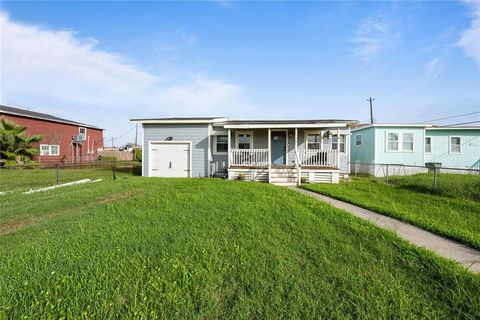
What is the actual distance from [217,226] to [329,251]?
6.40 ft

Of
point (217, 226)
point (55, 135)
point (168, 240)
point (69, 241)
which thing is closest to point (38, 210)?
point (69, 241)

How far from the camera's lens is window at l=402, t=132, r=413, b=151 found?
15.3 meters

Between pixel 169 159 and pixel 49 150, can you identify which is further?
pixel 49 150

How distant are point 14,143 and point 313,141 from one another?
67.0 ft

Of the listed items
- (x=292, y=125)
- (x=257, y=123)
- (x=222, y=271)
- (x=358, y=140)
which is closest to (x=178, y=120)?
(x=257, y=123)

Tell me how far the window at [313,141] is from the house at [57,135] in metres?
21.9

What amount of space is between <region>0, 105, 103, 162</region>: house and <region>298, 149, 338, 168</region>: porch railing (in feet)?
71.2

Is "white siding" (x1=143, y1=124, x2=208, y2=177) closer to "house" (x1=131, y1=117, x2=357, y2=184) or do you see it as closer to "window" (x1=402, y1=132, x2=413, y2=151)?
"house" (x1=131, y1=117, x2=357, y2=184)

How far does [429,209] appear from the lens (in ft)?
20.2

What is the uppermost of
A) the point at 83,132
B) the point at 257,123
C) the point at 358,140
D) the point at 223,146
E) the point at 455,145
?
the point at 83,132

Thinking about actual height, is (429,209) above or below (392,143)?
below

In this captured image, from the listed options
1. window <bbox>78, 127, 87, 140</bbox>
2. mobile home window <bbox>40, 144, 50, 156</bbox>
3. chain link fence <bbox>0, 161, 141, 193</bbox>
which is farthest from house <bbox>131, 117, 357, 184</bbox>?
window <bbox>78, 127, 87, 140</bbox>

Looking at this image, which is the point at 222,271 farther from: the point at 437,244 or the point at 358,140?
the point at 358,140

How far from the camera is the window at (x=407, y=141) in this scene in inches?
603
